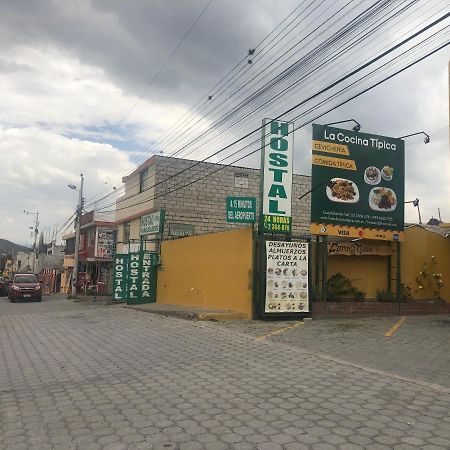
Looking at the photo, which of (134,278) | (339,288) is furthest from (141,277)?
(339,288)

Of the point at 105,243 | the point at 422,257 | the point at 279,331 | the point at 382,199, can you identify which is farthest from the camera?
the point at 105,243

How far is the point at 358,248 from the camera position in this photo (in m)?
16.0

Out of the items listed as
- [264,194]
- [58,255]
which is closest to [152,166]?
[264,194]

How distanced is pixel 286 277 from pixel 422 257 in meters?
6.04

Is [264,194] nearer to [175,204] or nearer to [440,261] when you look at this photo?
[440,261]

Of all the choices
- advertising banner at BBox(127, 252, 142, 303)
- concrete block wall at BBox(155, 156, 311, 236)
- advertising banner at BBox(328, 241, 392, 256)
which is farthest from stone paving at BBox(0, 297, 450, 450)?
concrete block wall at BBox(155, 156, 311, 236)

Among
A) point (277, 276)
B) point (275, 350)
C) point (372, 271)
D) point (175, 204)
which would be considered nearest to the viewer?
point (275, 350)

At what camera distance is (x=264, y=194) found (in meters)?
14.3

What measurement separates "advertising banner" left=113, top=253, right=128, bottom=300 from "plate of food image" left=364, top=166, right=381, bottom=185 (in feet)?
36.9

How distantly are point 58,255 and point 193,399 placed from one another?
65.2 m

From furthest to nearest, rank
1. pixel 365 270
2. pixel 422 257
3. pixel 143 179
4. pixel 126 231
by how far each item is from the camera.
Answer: pixel 126 231
pixel 143 179
pixel 422 257
pixel 365 270

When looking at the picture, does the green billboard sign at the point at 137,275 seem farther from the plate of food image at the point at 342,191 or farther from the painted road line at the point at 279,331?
the painted road line at the point at 279,331

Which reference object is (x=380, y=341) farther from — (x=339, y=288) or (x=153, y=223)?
(x=153, y=223)

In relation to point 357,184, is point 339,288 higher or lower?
lower
